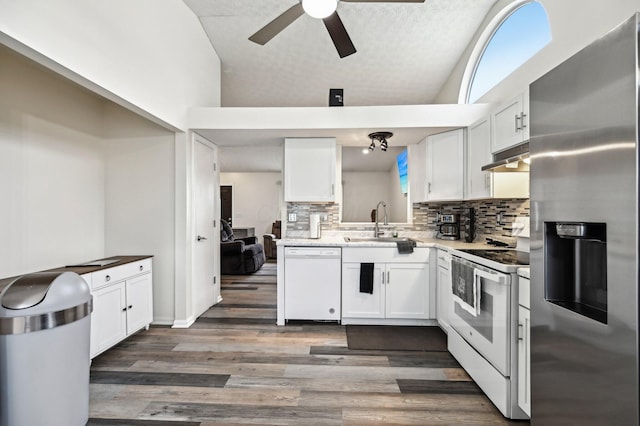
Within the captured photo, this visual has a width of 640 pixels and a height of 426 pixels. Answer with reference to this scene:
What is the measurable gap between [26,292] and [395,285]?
2.78m

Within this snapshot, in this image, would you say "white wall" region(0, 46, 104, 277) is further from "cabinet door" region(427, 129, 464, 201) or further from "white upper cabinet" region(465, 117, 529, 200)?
"white upper cabinet" region(465, 117, 529, 200)

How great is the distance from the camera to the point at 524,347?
1678 mm

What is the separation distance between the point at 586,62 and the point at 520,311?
129cm

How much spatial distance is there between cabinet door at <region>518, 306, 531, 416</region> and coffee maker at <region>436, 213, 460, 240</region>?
1892 millimetres

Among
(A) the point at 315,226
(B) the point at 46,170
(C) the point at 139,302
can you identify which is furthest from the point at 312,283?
(B) the point at 46,170

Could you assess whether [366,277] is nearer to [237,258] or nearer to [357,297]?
[357,297]

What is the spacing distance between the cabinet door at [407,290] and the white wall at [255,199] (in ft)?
18.3

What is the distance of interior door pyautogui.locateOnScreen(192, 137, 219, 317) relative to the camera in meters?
3.38

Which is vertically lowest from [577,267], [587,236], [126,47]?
[577,267]

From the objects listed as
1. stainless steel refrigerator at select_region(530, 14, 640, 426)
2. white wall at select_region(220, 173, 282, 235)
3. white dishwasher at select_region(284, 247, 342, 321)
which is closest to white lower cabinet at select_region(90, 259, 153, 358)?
white dishwasher at select_region(284, 247, 342, 321)

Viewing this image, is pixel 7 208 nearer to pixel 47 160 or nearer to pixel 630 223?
pixel 47 160

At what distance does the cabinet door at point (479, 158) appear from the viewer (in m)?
2.69

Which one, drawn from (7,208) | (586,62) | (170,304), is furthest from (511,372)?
(7,208)

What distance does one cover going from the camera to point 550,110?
117 centimetres
